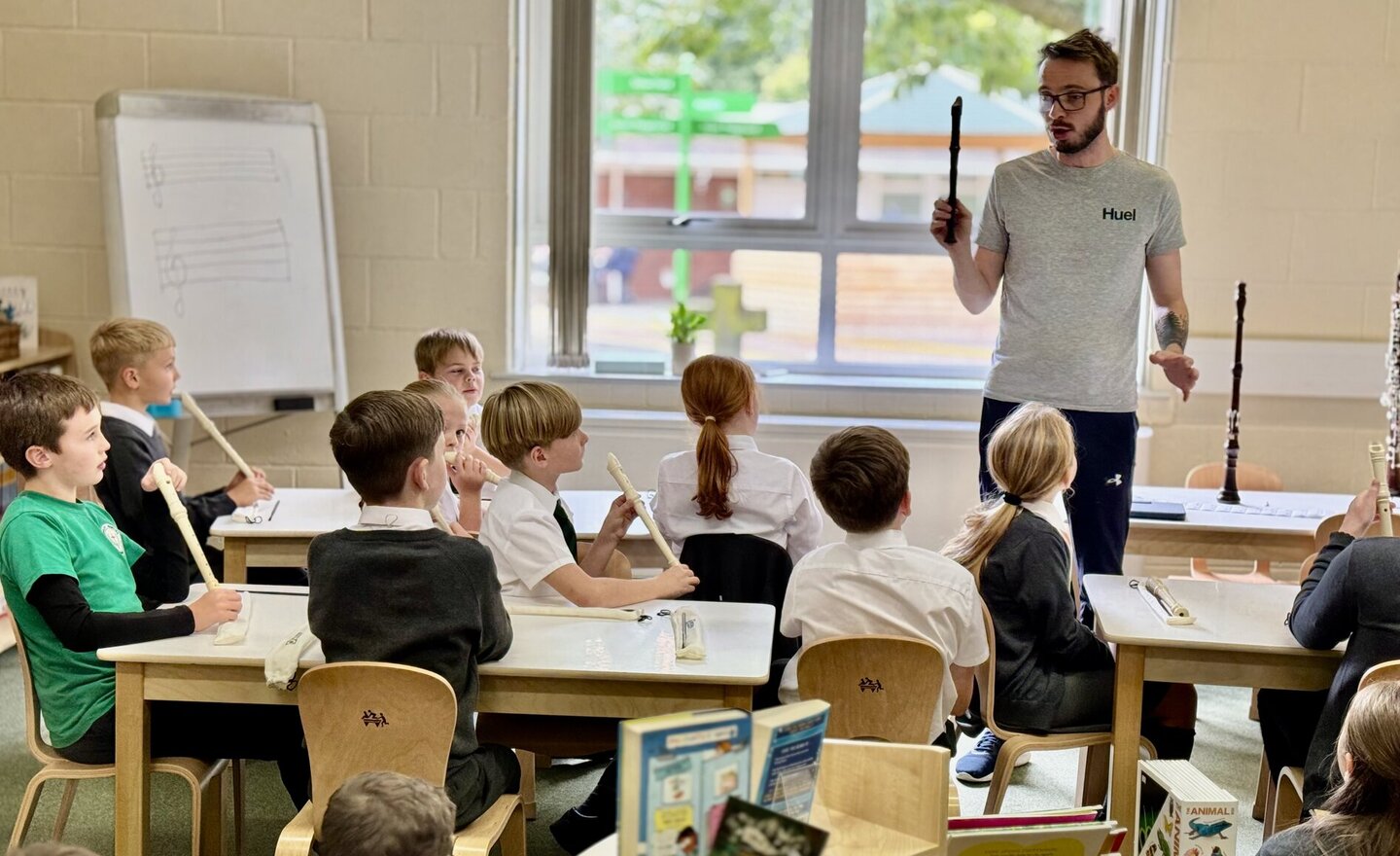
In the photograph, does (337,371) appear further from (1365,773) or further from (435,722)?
(1365,773)

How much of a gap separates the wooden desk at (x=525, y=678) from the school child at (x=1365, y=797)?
2.62 feet

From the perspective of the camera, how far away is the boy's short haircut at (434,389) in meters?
3.22

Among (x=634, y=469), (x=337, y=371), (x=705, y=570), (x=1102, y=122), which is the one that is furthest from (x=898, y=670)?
(x=337, y=371)

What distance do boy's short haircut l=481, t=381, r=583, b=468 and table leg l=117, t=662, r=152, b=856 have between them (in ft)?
2.39

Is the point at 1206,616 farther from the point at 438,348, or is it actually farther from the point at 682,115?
the point at 682,115

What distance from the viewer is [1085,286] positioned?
3.36 meters

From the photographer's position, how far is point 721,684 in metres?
2.24

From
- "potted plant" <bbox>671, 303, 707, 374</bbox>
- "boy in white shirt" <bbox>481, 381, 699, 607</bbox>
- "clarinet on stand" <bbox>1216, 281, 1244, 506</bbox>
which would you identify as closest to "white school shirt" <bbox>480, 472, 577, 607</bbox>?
"boy in white shirt" <bbox>481, 381, 699, 607</bbox>

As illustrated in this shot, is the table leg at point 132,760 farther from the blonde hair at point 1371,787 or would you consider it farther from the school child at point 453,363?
the blonde hair at point 1371,787

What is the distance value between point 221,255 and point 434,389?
1575mm

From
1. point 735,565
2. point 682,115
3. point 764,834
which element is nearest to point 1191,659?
point 735,565

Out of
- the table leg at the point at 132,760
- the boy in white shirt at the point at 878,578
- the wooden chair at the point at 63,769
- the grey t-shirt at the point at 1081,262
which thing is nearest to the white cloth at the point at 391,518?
the table leg at the point at 132,760

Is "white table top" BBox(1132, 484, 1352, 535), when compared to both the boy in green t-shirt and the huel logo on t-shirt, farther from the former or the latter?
the huel logo on t-shirt

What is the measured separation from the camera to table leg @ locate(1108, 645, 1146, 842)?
255 centimetres
